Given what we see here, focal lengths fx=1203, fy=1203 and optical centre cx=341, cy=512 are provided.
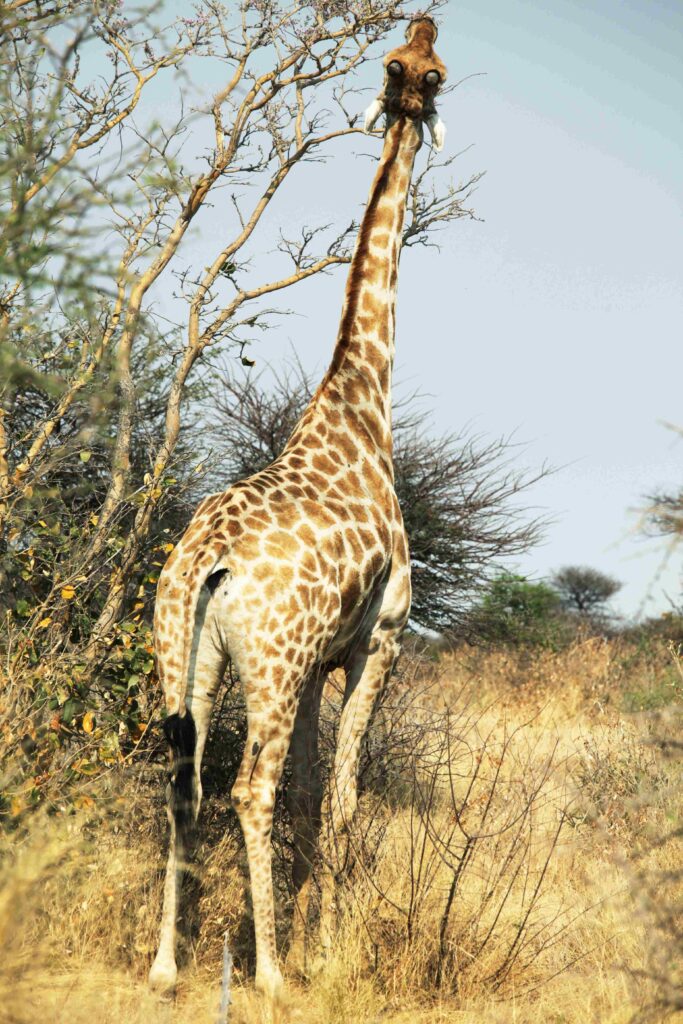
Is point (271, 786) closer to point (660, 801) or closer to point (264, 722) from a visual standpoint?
point (264, 722)

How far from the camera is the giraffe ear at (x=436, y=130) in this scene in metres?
6.50

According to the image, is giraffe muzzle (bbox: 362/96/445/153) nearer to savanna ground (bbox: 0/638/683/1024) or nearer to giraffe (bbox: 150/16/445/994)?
giraffe (bbox: 150/16/445/994)

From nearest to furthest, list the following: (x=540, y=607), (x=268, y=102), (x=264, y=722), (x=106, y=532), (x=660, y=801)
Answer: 1. (x=264, y=722)
2. (x=106, y=532)
3. (x=660, y=801)
4. (x=268, y=102)
5. (x=540, y=607)

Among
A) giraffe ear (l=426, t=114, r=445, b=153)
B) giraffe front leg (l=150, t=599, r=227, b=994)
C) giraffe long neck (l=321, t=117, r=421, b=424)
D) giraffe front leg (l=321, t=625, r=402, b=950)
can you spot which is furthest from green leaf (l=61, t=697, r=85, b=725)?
giraffe ear (l=426, t=114, r=445, b=153)

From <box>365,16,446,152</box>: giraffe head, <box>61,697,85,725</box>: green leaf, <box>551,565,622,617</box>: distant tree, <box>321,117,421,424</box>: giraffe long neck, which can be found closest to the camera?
<box>61,697,85,725</box>: green leaf

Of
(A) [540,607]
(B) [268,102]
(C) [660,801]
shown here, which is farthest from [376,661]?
(A) [540,607]

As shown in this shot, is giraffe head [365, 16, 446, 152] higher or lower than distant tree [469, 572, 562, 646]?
higher

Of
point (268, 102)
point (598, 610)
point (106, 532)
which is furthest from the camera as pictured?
point (598, 610)

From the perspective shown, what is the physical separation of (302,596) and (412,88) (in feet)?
10.2

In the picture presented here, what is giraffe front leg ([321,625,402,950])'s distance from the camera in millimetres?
5285

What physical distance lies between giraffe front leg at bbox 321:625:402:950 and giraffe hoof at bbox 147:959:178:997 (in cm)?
79

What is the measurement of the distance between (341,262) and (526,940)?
199 inches

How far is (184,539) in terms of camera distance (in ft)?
16.4

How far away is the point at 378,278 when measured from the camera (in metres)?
6.34
